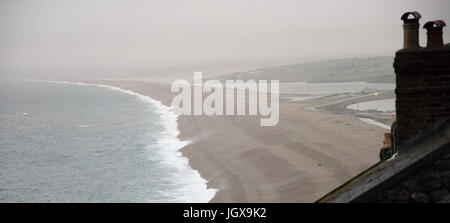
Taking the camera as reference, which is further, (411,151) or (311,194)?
(311,194)

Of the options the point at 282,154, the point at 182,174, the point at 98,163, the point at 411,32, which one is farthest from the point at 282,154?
the point at 411,32

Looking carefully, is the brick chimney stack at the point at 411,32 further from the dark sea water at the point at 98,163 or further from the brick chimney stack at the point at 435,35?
the dark sea water at the point at 98,163

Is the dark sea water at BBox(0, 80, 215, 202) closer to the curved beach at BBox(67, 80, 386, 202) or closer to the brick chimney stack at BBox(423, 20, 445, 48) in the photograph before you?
the curved beach at BBox(67, 80, 386, 202)

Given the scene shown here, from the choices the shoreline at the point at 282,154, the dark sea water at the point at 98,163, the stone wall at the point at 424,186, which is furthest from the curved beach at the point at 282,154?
the stone wall at the point at 424,186

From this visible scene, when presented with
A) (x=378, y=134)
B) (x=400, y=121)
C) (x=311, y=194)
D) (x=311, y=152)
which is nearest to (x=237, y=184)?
(x=311, y=194)

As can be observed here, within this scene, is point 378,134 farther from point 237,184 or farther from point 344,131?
point 237,184
